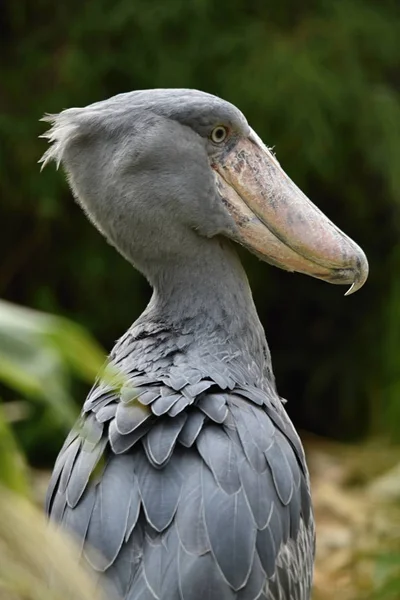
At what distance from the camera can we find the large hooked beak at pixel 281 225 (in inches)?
106

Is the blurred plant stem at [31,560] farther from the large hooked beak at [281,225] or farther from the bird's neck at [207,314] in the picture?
the large hooked beak at [281,225]

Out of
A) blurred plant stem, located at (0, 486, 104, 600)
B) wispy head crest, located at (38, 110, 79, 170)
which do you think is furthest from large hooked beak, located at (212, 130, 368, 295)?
blurred plant stem, located at (0, 486, 104, 600)

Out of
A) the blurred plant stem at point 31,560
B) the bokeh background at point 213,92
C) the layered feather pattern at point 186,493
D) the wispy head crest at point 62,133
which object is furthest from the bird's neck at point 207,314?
the bokeh background at point 213,92

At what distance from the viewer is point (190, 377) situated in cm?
241

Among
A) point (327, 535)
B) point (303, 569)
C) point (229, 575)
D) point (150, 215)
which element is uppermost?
point (150, 215)

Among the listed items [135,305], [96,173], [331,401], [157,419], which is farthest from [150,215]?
[331,401]

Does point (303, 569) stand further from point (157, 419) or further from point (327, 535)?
point (327, 535)

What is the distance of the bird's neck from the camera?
8.52 ft

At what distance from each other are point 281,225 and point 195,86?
10.6 feet

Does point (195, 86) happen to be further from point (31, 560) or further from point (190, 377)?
point (31, 560)

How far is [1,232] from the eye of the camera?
20.4ft

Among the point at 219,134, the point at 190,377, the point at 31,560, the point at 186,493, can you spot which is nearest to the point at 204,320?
the point at 190,377

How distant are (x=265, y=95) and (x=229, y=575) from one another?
3.93 metres

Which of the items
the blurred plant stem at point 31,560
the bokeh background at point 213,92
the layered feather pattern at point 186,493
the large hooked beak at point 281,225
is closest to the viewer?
the blurred plant stem at point 31,560
